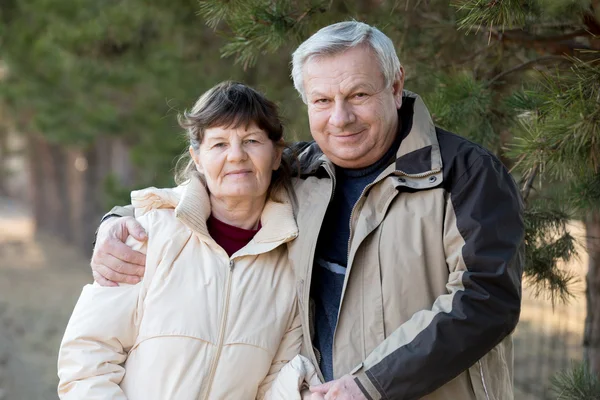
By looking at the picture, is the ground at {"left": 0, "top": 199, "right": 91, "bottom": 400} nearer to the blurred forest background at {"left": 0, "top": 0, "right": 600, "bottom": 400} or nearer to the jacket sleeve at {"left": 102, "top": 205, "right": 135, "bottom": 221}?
the blurred forest background at {"left": 0, "top": 0, "right": 600, "bottom": 400}

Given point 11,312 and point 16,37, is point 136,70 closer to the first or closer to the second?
point 16,37

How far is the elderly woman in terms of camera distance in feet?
9.29

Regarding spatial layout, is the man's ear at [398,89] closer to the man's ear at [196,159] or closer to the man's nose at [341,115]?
the man's nose at [341,115]

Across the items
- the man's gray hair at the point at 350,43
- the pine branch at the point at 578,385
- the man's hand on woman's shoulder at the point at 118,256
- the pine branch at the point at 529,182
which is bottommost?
the pine branch at the point at 578,385

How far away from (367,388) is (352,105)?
996 mm

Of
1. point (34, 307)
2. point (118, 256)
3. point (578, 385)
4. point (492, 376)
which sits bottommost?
point (34, 307)

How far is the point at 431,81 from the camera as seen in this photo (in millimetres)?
4254

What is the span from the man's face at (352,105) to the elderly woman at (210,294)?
8.1 inches

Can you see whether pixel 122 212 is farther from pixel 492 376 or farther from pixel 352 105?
pixel 492 376

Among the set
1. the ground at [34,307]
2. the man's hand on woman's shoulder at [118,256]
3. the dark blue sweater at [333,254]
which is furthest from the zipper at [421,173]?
the ground at [34,307]

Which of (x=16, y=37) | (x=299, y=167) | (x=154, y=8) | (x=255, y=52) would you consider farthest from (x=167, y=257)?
(x=16, y=37)

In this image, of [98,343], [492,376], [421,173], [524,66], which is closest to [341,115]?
[421,173]

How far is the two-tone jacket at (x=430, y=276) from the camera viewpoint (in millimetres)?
2607

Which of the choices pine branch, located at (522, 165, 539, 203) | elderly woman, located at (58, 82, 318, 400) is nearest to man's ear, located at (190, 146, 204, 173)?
elderly woman, located at (58, 82, 318, 400)
